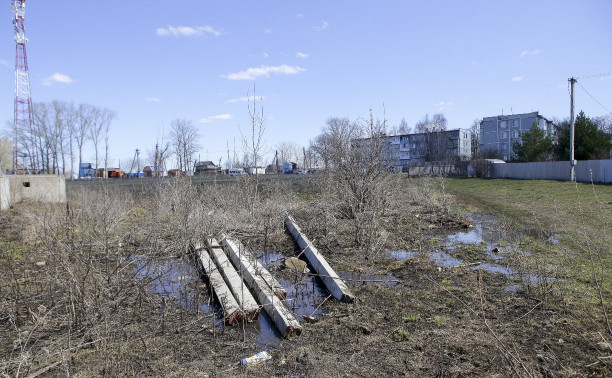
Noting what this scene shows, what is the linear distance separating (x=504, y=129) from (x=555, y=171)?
42.2m

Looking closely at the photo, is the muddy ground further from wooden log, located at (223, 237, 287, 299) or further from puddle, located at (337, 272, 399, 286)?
wooden log, located at (223, 237, 287, 299)

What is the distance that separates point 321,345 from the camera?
3832 millimetres

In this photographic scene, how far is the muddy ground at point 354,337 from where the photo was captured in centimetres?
330

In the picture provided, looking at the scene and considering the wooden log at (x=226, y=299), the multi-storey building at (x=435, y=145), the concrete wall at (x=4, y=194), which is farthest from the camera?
the multi-storey building at (x=435, y=145)

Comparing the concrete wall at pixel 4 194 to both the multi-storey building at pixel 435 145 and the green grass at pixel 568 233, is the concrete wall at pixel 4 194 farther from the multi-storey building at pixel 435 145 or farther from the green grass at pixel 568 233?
the multi-storey building at pixel 435 145

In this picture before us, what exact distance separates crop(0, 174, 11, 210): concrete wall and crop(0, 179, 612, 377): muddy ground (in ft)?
29.6

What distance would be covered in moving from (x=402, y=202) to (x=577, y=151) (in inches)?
947

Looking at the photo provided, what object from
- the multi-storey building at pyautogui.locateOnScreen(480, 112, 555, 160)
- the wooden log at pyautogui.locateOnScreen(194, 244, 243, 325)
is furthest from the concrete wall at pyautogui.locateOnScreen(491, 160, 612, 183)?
the multi-storey building at pyautogui.locateOnScreen(480, 112, 555, 160)

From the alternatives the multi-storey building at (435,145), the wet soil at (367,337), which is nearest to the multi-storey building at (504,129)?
the multi-storey building at (435,145)

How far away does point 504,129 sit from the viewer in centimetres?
6681

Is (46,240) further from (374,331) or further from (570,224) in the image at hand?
(570,224)

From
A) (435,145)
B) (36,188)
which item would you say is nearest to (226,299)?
(36,188)

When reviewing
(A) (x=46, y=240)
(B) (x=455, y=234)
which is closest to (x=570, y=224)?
(B) (x=455, y=234)

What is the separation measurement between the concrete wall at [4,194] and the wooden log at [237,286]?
9.12m
